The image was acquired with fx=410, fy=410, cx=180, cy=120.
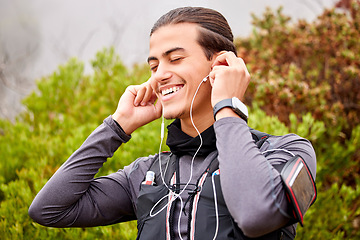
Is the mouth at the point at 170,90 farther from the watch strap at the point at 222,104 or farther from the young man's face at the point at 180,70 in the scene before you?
the watch strap at the point at 222,104

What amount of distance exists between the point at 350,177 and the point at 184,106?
3575 mm

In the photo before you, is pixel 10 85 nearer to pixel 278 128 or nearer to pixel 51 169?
pixel 51 169

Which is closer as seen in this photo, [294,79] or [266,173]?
[266,173]

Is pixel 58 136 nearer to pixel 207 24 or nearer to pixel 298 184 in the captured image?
pixel 207 24

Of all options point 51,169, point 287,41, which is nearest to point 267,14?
point 287,41

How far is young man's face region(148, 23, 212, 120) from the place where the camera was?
6.79 ft

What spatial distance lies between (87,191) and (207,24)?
1108 millimetres

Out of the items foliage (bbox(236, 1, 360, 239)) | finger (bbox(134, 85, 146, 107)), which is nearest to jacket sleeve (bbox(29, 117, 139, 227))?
finger (bbox(134, 85, 146, 107))

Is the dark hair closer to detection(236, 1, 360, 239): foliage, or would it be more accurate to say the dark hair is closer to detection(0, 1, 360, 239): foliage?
detection(0, 1, 360, 239): foliage

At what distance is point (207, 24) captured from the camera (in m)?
2.18

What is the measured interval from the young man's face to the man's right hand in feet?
0.88

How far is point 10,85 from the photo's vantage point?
815cm

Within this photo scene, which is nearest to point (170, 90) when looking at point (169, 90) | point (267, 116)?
point (169, 90)

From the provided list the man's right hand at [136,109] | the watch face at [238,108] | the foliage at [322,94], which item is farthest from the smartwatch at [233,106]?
the foliage at [322,94]
